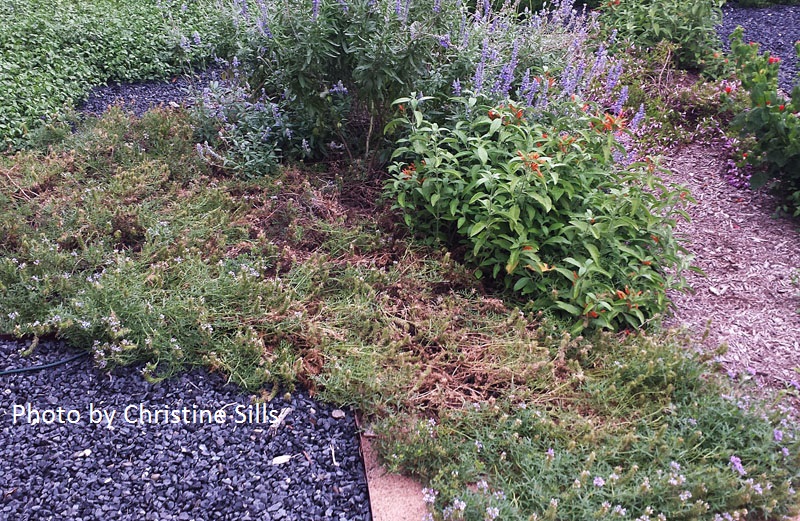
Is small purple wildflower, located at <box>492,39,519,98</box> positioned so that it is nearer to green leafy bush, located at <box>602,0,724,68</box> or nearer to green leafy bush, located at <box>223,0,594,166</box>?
green leafy bush, located at <box>223,0,594,166</box>

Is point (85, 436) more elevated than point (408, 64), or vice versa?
point (408, 64)

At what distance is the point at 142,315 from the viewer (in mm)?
2965

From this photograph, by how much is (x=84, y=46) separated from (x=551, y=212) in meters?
4.73

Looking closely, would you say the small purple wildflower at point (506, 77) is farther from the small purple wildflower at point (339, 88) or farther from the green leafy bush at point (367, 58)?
the small purple wildflower at point (339, 88)

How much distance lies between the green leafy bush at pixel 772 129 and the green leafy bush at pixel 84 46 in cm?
386

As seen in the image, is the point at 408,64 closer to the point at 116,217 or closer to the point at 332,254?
the point at 332,254

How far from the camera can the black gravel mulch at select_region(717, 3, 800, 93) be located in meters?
6.14

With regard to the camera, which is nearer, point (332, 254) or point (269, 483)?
point (269, 483)

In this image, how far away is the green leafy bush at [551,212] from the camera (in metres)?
3.23

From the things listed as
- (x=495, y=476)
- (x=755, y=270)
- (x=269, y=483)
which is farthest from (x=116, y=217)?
(x=755, y=270)

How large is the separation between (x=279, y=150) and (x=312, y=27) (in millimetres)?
907

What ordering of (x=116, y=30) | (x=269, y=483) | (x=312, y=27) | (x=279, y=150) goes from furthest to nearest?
(x=116, y=30) → (x=279, y=150) → (x=312, y=27) → (x=269, y=483)

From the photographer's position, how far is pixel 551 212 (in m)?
3.46

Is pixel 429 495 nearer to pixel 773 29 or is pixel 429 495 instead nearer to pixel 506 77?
pixel 506 77
